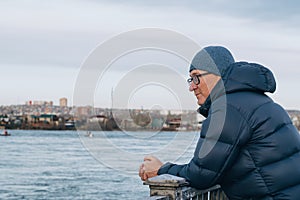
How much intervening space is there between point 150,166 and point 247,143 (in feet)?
2.51

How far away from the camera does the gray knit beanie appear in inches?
149

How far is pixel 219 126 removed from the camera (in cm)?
359

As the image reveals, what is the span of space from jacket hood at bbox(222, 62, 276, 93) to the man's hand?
730 mm

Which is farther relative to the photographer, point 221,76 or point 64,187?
point 64,187

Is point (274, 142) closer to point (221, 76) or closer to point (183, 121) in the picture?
point (221, 76)

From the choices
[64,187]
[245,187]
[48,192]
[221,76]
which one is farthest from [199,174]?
[64,187]

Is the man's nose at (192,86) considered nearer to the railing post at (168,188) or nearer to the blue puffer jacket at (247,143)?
the blue puffer jacket at (247,143)

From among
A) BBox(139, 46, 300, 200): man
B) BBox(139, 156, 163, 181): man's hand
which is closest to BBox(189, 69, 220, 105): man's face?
BBox(139, 46, 300, 200): man

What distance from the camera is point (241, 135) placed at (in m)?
3.61

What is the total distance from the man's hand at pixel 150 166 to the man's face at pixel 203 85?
53cm

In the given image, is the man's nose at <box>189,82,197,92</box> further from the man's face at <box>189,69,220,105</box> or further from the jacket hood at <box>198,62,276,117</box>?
the jacket hood at <box>198,62,276,117</box>

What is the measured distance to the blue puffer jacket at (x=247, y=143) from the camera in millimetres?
3613

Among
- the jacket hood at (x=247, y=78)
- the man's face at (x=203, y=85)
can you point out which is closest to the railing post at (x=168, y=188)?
the man's face at (x=203, y=85)

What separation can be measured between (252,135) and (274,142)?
139 mm
